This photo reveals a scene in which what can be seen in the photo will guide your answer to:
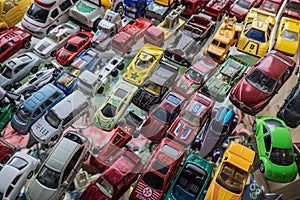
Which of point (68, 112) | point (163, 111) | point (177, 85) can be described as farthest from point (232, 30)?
point (68, 112)

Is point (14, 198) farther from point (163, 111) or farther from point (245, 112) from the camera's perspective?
point (245, 112)

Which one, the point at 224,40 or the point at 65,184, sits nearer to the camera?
the point at 65,184

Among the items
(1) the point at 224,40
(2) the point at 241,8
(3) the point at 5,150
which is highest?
(2) the point at 241,8

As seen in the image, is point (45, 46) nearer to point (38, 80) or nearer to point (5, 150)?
point (38, 80)

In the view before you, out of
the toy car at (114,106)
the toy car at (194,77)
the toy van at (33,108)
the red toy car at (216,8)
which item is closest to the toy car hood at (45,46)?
the toy van at (33,108)

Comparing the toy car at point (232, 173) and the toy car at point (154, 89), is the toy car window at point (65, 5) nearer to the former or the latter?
the toy car at point (154, 89)

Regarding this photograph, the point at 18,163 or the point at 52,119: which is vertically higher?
the point at 52,119

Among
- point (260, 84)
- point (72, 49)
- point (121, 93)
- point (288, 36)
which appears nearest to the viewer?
point (121, 93)

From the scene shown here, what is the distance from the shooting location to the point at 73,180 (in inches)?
458

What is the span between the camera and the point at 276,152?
12.0 metres

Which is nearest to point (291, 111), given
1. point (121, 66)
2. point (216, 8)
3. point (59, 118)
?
point (216, 8)

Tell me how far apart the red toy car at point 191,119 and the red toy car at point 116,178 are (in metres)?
1.60

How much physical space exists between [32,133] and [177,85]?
5291mm

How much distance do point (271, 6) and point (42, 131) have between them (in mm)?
11240
